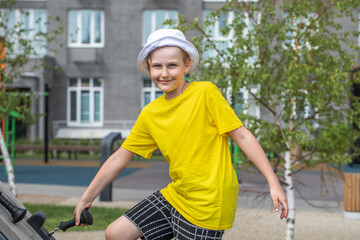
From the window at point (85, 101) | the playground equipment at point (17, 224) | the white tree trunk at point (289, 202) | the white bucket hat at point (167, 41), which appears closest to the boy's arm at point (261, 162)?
the white bucket hat at point (167, 41)

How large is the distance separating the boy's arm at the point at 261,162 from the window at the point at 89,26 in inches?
942

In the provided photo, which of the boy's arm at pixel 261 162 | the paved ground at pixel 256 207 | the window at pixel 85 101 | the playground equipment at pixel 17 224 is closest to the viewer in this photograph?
the playground equipment at pixel 17 224

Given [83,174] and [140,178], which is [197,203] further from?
[83,174]

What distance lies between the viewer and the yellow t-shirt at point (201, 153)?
Result: 6.75ft

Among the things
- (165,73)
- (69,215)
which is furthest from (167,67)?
(69,215)

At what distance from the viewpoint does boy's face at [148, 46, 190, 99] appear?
2.12 metres

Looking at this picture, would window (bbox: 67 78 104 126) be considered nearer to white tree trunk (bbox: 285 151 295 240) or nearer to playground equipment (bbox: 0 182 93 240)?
white tree trunk (bbox: 285 151 295 240)

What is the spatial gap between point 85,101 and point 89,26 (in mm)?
3671

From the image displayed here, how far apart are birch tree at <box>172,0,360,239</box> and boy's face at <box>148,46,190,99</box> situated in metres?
3.12

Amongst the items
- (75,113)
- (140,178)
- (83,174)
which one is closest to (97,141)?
(75,113)

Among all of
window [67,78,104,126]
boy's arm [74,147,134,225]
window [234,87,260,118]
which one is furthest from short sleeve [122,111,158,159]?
window [67,78,104,126]

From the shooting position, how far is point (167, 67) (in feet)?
7.01

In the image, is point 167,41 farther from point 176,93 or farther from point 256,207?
point 256,207

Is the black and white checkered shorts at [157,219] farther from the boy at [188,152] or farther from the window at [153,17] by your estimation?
the window at [153,17]
